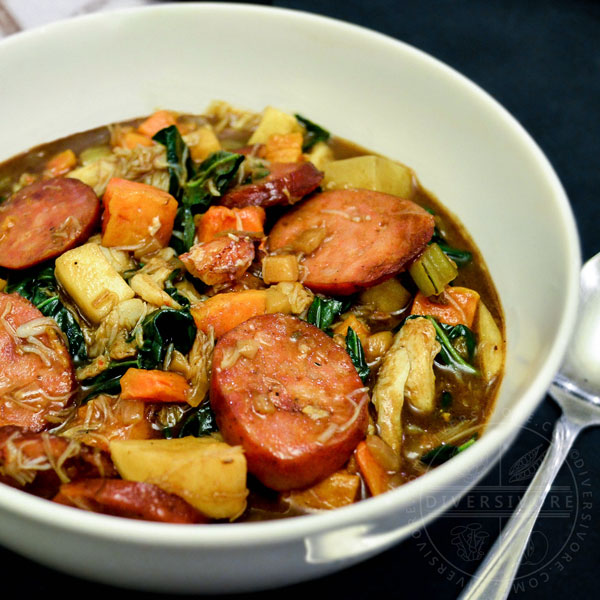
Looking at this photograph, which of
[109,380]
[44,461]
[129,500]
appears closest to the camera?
[129,500]

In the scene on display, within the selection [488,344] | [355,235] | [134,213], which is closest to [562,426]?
[488,344]

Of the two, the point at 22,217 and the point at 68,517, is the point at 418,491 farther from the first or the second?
the point at 22,217

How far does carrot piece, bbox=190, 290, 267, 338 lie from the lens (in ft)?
11.4

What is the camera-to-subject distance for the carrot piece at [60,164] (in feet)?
14.8

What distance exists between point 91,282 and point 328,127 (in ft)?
7.39

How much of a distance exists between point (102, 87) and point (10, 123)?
70 centimetres

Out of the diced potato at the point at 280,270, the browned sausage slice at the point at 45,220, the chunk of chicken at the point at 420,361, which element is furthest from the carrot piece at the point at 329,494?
the browned sausage slice at the point at 45,220

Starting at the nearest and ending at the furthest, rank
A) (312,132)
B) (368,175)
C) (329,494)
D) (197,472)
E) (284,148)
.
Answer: (197,472) → (329,494) → (368,175) → (284,148) → (312,132)

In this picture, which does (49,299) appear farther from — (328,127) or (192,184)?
(328,127)

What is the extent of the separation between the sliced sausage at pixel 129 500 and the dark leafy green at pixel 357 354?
117 centimetres

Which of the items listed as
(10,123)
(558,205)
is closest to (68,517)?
(558,205)

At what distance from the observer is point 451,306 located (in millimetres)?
3770

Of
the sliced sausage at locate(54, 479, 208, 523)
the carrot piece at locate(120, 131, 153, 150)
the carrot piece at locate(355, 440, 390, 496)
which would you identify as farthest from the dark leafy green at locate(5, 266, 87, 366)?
the carrot piece at locate(355, 440, 390, 496)

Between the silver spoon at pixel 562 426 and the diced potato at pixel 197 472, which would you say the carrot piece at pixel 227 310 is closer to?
the diced potato at pixel 197 472
